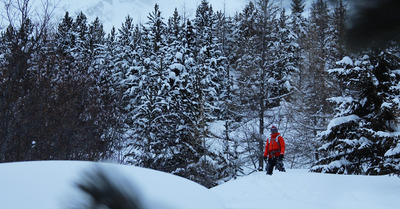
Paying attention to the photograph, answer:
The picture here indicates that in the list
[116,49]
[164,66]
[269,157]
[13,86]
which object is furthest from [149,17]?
[269,157]

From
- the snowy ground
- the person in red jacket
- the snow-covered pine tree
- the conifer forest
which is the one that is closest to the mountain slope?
the snowy ground

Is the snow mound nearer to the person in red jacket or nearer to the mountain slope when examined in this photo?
the mountain slope

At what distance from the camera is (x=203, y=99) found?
14.4 metres

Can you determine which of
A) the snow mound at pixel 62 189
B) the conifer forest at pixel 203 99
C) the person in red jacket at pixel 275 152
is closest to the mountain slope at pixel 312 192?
the conifer forest at pixel 203 99

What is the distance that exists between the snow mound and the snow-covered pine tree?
9124mm

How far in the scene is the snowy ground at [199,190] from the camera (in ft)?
1.92

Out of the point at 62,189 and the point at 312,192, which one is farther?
the point at 312,192

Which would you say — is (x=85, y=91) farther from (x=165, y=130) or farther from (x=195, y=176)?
(x=195, y=176)

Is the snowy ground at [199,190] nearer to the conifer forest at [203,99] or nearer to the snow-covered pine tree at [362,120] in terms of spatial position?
the conifer forest at [203,99]

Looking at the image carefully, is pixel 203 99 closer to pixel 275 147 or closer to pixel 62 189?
pixel 275 147

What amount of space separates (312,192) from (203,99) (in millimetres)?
9274

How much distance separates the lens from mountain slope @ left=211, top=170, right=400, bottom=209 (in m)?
4.52

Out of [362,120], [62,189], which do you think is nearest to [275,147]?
[362,120]

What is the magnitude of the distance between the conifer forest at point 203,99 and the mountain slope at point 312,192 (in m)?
1.46
